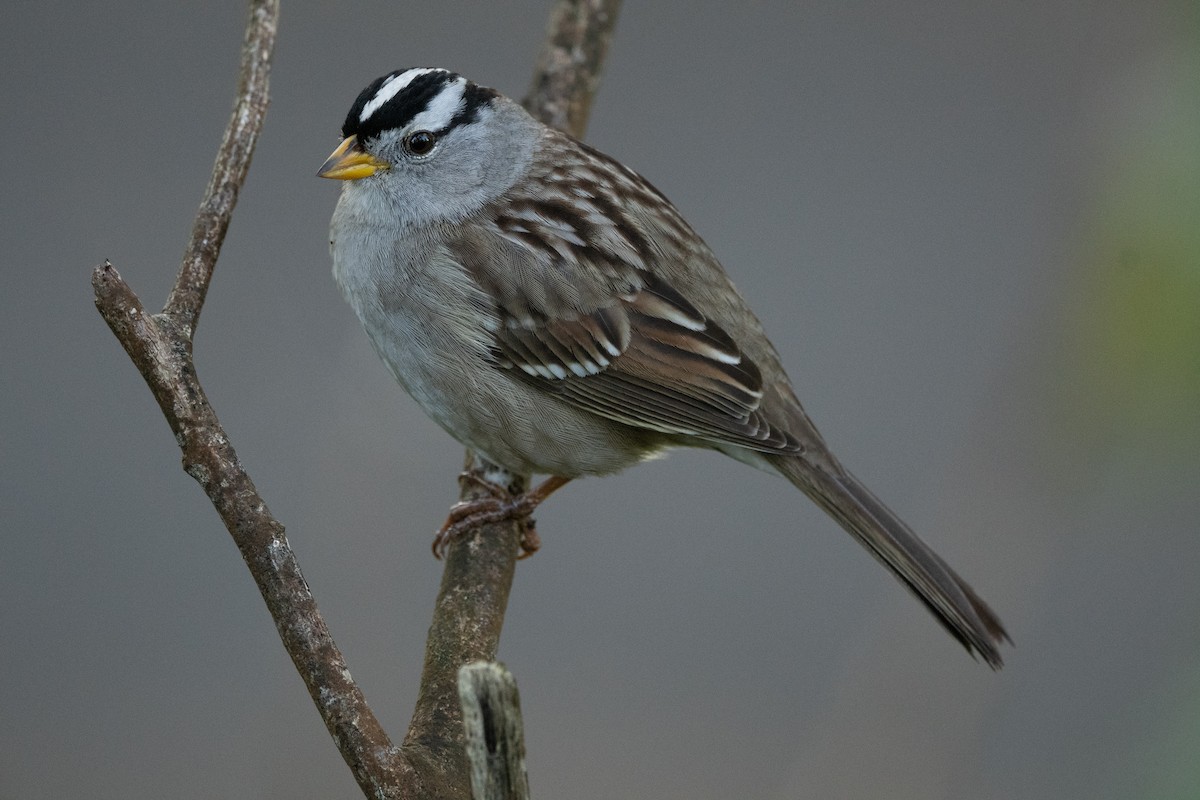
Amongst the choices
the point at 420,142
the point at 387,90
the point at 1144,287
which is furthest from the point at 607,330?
the point at 1144,287

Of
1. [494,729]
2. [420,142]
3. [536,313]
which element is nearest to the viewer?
[494,729]

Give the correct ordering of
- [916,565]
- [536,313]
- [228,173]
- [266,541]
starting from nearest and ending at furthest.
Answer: [266,541] < [228,173] < [916,565] < [536,313]

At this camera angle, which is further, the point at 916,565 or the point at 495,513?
the point at 495,513

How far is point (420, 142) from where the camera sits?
2.78 m

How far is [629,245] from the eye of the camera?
9.01ft

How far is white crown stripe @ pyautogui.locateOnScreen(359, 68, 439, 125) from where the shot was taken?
267cm

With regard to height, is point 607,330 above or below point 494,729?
above

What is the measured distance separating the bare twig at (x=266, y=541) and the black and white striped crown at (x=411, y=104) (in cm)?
35

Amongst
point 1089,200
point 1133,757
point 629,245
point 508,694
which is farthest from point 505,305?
point 1133,757

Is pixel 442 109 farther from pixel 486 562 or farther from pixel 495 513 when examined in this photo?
pixel 486 562

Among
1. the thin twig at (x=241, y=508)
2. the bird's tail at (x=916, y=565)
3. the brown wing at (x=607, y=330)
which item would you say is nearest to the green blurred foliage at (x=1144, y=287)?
the bird's tail at (x=916, y=565)

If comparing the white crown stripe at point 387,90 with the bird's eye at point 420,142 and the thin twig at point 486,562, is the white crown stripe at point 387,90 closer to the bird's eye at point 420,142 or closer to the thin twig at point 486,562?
the bird's eye at point 420,142

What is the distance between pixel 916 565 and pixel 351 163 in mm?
1645

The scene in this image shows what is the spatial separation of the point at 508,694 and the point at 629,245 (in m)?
1.63
